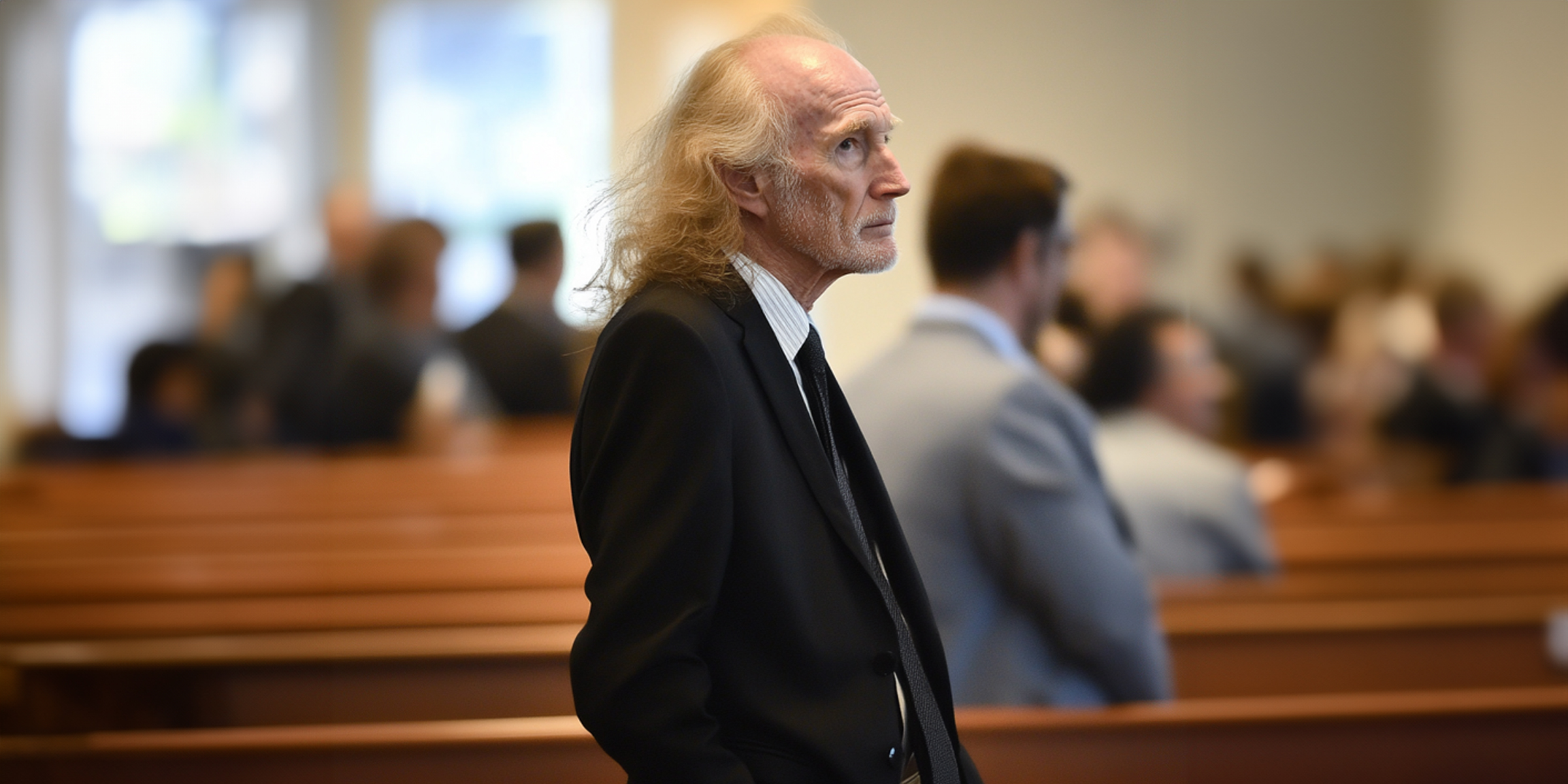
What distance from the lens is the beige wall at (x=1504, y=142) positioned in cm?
1001

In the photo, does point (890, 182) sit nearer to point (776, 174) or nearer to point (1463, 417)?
point (776, 174)

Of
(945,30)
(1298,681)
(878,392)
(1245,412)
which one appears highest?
(945,30)

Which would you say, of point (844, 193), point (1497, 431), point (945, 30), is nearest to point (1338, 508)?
point (1497, 431)

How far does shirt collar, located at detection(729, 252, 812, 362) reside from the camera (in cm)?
149

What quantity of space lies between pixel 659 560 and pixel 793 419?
0.21 meters

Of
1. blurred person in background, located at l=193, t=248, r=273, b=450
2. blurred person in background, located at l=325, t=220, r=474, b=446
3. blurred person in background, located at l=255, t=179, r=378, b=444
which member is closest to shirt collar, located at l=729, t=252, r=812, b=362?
blurred person in background, located at l=325, t=220, r=474, b=446

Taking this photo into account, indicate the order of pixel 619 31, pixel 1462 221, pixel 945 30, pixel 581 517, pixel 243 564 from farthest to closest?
pixel 619 31 → pixel 1462 221 → pixel 243 564 → pixel 945 30 → pixel 581 517

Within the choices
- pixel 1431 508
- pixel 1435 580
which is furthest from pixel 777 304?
pixel 1431 508

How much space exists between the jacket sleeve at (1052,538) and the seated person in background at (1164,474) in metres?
1.15

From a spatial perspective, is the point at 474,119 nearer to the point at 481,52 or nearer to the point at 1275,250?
the point at 481,52

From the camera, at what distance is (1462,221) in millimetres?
10602

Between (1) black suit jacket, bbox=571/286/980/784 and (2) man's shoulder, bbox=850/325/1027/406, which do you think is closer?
(1) black suit jacket, bbox=571/286/980/784

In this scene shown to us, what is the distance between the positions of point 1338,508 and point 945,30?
248 centimetres

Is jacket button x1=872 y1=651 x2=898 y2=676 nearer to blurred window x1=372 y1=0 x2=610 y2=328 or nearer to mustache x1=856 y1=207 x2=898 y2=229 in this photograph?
mustache x1=856 y1=207 x2=898 y2=229
